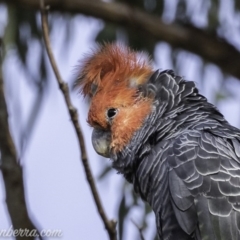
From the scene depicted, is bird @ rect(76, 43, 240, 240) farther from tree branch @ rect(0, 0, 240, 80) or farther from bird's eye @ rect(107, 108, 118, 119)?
tree branch @ rect(0, 0, 240, 80)

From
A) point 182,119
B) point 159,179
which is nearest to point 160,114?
point 182,119

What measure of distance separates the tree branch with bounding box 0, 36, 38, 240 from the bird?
0.99 meters

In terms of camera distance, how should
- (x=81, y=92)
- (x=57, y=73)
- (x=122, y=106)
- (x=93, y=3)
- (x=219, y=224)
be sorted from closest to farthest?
(x=57, y=73), (x=219, y=224), (x=122, y=106), (x=81, y=92), (x=93, y=3)

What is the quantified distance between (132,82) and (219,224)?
27.5 inches

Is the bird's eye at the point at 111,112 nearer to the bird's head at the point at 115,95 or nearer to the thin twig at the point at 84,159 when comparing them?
the bird's head at the point at 115,95

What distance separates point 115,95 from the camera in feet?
8.38

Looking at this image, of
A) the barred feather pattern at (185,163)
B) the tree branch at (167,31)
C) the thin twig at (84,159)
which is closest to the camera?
the thin twig at (84,159)

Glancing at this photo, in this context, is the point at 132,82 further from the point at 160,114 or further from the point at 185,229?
the point at 185,229

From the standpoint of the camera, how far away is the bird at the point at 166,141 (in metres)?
2.21

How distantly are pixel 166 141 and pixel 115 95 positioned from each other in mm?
287

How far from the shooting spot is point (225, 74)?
13.7 feet

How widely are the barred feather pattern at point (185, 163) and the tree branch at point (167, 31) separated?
1525mm

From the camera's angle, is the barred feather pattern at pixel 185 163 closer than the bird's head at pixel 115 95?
Yes

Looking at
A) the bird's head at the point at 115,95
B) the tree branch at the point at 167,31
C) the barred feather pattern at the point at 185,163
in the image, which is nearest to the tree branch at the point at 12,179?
the barred feather pattern at the point at 185,163
